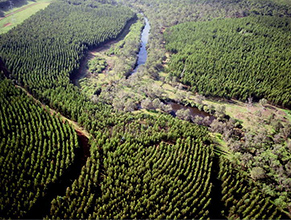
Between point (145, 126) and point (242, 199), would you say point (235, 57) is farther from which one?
point (242, 199)

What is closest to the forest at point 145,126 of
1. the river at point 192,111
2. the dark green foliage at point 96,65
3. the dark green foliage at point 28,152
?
the dark green foliage at point 28,152

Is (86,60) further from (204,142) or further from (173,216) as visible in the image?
(173,216)

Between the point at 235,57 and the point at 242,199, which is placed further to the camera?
the point at 235,57

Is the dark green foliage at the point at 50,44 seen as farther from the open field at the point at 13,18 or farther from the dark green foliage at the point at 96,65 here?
the open field at the point at 13,18

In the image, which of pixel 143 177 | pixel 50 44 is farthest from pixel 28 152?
pixel 50 44

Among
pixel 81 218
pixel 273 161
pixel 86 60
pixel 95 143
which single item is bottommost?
pixel 273 161

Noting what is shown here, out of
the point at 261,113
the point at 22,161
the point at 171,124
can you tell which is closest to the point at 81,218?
the point at 22,161
